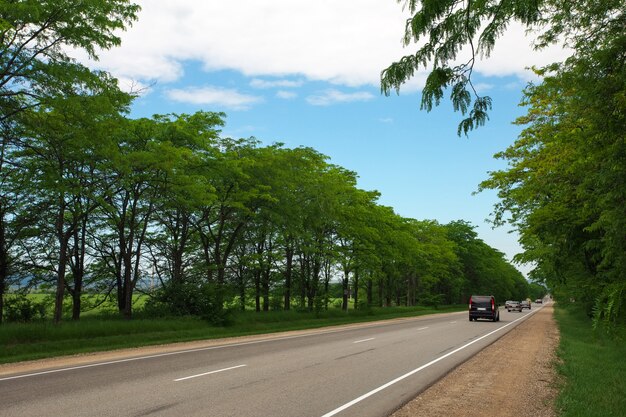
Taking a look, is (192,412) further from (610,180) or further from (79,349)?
(79,349)

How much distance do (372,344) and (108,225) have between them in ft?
62.3

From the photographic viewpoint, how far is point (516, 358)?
14219 mm

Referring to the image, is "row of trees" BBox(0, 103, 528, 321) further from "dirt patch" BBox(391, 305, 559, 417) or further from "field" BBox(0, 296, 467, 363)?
"dirt patch" BBox(391, 305, 559, 417)

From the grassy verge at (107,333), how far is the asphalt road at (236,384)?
3611mm

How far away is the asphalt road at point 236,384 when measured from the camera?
23.9 ft

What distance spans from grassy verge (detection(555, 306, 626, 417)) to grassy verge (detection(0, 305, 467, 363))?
13.8m

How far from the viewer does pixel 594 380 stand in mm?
10195

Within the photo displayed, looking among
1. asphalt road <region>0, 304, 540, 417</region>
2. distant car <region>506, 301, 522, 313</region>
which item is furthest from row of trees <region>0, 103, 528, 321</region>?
distant car <region>506, 301, 522, 313</region>

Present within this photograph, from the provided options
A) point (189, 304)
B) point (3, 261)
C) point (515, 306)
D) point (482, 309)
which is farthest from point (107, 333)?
point (515, 306)

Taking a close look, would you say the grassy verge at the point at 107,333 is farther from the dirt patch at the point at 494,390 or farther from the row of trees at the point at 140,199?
the dirt patch at the point at 494,390

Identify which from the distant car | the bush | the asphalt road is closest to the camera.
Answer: the asphalt road

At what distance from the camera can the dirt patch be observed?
7.52 meters

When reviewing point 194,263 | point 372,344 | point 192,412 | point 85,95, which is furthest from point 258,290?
point 192,412

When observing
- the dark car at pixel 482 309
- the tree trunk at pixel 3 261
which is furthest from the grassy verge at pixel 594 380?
the tree trunk at pixel 3 261
